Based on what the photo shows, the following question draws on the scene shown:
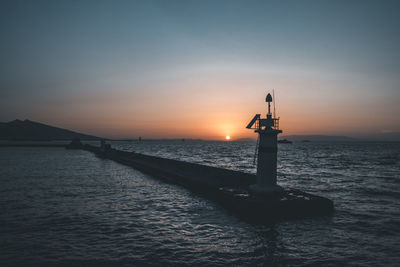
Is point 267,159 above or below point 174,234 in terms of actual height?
above

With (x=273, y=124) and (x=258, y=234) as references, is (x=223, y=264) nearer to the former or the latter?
(x=258, y=234)

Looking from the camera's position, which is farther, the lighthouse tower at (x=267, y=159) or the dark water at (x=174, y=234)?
the lighthouse tower at (x=267, y=159)

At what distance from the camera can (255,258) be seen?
849 centimetres

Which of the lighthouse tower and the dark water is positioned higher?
the lighthouse tower

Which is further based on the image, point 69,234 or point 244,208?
point 244,208

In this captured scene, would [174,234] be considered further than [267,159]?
No

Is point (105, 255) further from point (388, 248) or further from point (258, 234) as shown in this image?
point (388, 248)

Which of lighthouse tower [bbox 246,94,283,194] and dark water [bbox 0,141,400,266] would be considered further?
lighthouse tower [bbox 246,94,283,194]

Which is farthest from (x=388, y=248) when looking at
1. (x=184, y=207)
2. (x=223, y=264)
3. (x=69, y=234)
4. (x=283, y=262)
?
(x=69, y=234)

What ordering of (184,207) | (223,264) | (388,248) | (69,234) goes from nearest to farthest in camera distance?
(223,264) → (388,248) → (69,234) → (184,207)

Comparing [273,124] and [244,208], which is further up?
[273,124]

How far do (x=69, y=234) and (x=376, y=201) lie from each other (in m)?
18.6

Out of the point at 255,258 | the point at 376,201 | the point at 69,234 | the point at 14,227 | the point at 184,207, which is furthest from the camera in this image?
the point at 376,201

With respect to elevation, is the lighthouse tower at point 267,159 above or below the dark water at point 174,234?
above
